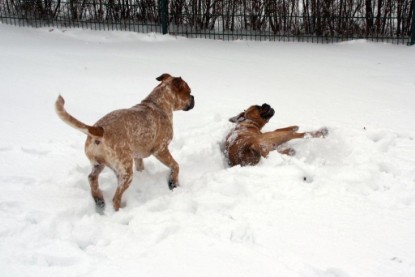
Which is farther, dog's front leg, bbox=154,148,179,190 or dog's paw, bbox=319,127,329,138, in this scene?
dog's paw, bbox=319,127,329,138

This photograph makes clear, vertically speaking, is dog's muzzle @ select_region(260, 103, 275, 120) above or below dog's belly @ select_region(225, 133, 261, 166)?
above

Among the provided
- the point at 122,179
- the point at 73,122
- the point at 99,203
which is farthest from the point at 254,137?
the point at 73,122

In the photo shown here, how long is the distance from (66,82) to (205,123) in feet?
10.1

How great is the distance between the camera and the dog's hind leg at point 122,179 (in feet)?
14.8

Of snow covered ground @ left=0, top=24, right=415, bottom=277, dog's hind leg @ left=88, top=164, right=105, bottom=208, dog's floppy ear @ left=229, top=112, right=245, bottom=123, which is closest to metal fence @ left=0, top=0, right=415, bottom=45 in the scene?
snow covered ground @ left=0, top=24, right=415, bottom=277

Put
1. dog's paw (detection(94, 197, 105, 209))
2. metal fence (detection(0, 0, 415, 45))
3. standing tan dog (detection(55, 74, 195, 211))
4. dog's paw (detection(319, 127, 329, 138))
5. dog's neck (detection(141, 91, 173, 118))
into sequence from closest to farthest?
standing tan dog (detection(55, 74, 195, 211)) → dog's paw (detection(94, 197, 105, 209)) → dog's neck (detection(141, 91, 173, 118)) → dog's paw (detection(319, 127, 329, 138)) → metal fence (detection(0, 0, 415, 45))

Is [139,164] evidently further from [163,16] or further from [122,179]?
[163,16]

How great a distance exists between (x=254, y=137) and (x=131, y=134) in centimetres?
204

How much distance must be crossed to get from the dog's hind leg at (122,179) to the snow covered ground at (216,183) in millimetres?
106

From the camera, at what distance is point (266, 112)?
6605mm

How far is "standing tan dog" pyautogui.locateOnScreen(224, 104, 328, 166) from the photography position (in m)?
5.64

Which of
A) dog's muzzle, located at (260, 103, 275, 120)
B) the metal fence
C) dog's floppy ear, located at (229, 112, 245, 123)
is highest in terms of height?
the metal fence

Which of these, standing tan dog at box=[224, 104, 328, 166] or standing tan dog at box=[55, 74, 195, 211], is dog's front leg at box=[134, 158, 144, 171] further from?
standing tan dog at box=[224, 104, 328, 166]

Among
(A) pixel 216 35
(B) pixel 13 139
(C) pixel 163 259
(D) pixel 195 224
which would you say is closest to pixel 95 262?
(C) pixel 163 259
